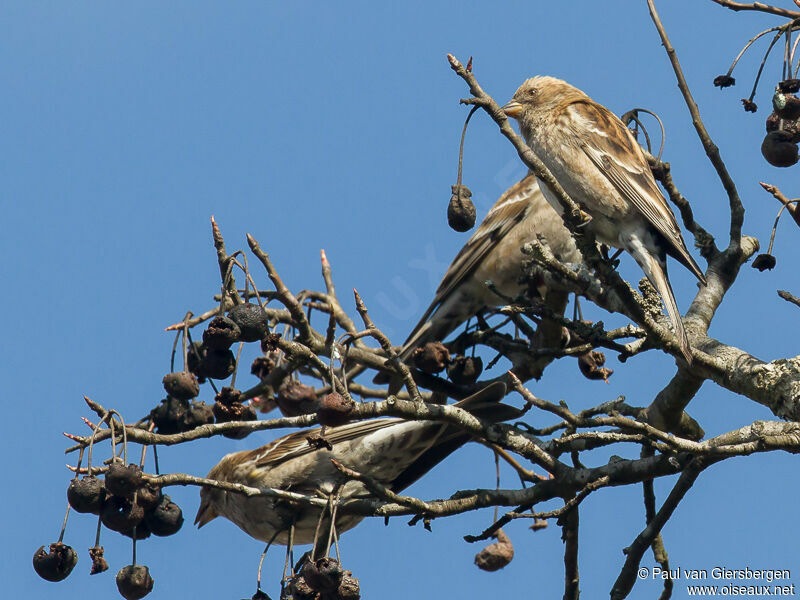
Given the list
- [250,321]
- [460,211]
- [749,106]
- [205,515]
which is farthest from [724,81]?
[205,515]

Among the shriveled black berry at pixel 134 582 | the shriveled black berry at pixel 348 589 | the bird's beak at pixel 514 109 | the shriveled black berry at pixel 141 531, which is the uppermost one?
the bird's beak at pixel 514 109

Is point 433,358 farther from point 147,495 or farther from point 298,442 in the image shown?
point 298,442

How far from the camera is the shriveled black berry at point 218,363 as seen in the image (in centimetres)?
496

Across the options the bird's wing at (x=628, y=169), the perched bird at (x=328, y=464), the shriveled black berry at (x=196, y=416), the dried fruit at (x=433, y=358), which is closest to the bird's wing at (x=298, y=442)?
the perched bird at (x=328, y=464)

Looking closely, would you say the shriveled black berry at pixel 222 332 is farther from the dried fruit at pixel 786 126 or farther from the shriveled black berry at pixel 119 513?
the dried fruit at pixel 786 126

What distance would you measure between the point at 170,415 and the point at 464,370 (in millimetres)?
1851

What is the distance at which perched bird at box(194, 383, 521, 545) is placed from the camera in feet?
22.0

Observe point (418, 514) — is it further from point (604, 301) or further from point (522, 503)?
point (604, 301)

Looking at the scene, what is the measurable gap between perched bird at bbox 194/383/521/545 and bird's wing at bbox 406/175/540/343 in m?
1.15

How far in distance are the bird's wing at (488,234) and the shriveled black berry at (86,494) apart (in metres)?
3.64

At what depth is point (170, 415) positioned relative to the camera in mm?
5273

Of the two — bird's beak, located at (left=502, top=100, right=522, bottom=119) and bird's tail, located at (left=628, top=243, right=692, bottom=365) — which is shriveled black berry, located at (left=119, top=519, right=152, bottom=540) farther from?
bird's beak, located at (left=502, top=100, right=522, bottom=119)

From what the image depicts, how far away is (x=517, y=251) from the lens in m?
8.21

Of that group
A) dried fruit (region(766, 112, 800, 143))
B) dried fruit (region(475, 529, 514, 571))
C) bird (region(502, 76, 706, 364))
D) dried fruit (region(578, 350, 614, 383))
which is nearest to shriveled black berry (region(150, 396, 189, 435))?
dried fruit (region(475, 529, 514, 571))
